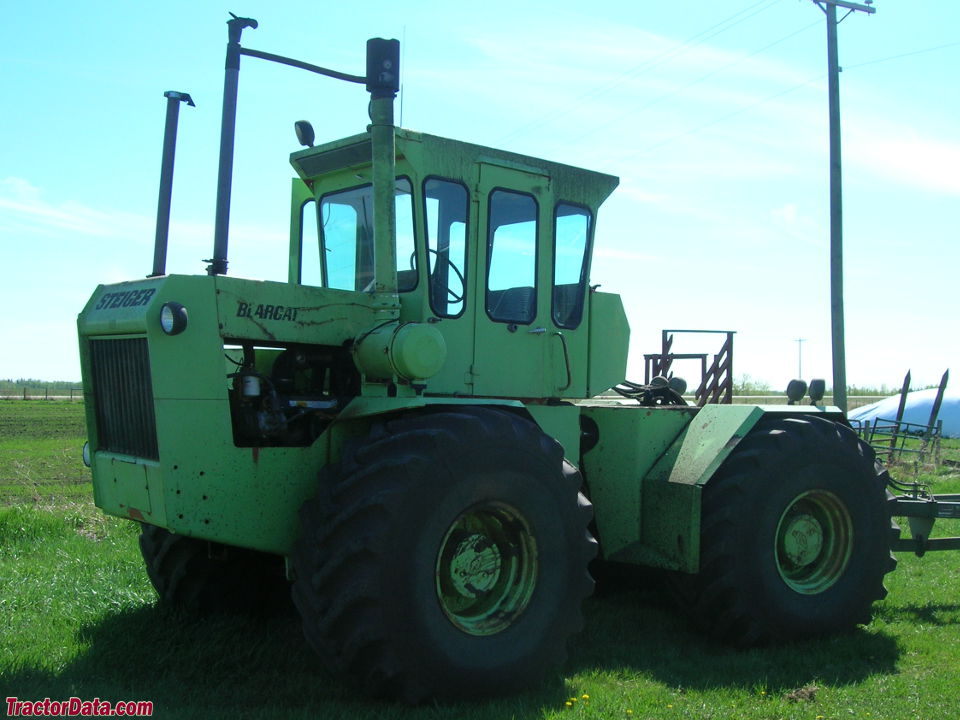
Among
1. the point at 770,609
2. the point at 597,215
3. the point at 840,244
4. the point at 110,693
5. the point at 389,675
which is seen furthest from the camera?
the point at 840,244

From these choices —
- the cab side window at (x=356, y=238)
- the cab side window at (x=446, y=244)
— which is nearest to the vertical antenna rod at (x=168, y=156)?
the cab side window at (x=356, y=238)

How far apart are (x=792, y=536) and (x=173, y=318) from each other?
4544 mm

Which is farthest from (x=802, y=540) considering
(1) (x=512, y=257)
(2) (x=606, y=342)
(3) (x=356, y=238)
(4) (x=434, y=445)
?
(3) (x=356, y=238)

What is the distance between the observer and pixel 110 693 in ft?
16.6

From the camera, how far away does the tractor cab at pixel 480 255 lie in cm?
605

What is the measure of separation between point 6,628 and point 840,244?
56.1ft

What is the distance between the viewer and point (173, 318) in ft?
16.6

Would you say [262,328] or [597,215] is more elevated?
[597,215]

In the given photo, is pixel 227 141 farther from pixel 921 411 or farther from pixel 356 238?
pixel 921 411

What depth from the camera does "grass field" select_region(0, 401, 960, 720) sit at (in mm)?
5086

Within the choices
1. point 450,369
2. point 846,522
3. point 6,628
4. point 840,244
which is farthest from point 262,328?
point 840,244

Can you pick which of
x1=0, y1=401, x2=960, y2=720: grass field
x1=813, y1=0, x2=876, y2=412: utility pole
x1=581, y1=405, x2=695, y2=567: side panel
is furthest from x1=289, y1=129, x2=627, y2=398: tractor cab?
x1=813, y1=0, x2=876, y2=412: utility pole

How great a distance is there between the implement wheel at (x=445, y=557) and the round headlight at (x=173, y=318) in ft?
3.59

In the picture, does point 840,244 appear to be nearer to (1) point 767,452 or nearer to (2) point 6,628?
(1) point 767,452
